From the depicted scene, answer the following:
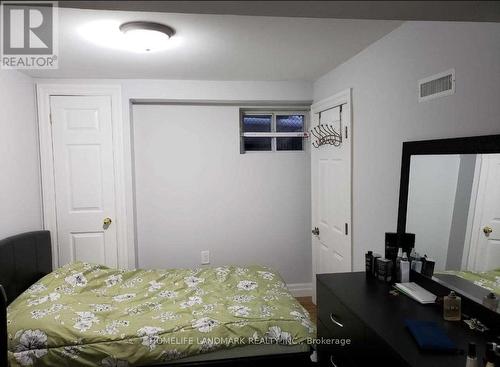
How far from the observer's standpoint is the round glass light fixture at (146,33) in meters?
2.00

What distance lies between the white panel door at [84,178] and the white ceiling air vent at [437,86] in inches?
109

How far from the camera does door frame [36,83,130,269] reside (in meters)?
3.28

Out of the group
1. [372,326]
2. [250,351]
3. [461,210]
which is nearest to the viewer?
[372,326]

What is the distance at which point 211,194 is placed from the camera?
3812mm

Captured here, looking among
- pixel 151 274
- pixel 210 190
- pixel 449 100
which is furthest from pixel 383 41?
pixel 151 274

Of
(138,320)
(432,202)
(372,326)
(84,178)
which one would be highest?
(84,178)

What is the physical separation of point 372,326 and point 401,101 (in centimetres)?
140

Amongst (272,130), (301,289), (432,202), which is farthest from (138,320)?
(272,130)

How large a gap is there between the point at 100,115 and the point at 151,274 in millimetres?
1631

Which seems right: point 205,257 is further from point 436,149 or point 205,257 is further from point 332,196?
point 436,149

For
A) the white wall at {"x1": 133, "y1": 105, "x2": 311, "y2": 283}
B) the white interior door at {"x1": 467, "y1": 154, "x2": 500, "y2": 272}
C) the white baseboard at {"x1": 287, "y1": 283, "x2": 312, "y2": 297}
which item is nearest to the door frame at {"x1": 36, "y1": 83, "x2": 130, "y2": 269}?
the white wall at {"x1": 133, "y1": 105, "x2": 311, "y2": 283}

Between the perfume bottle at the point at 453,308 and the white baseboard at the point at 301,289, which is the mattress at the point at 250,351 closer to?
the perfume bottle at the point at 453,308

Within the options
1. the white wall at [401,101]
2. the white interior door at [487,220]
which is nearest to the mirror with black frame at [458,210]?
the white interior door at [487,220]

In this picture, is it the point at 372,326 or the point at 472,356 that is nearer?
the point at 472,356
